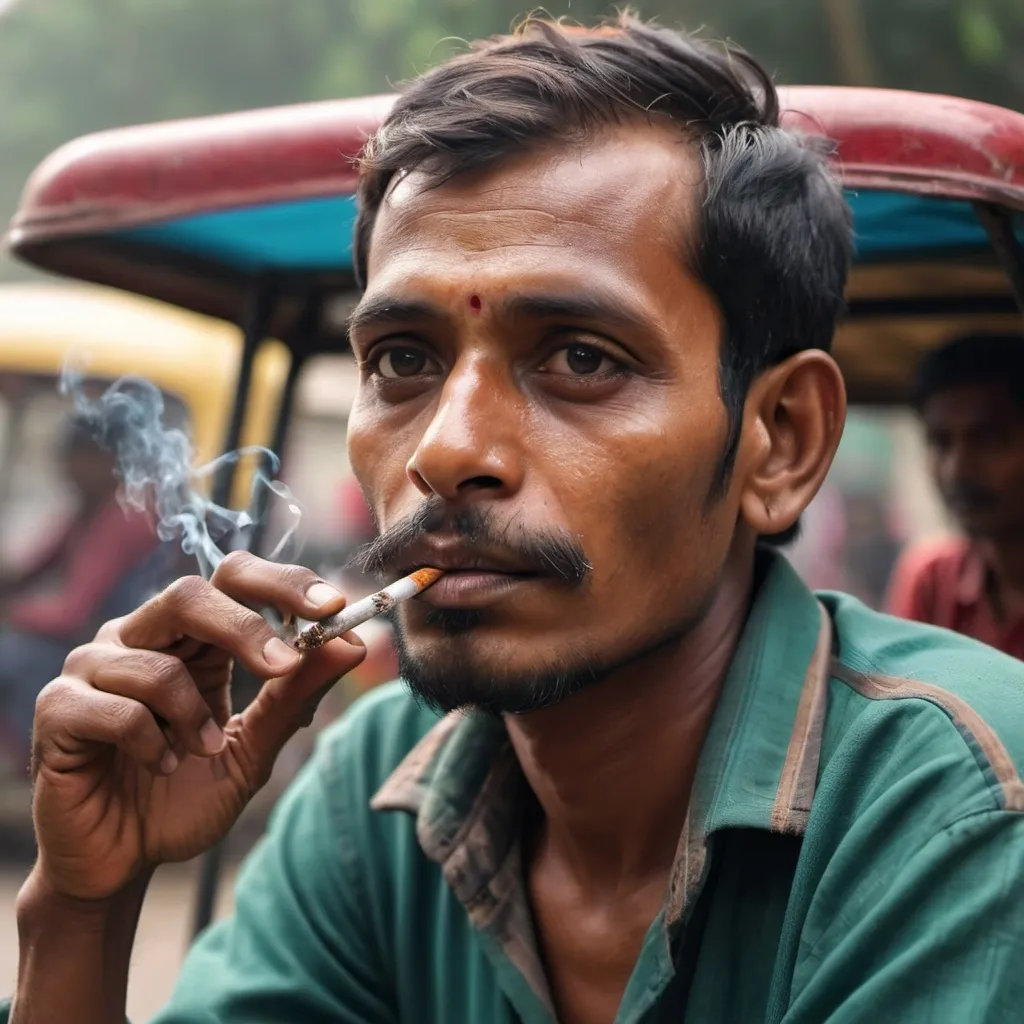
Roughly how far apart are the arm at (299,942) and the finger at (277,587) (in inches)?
27.2

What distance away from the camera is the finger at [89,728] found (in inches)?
70.2

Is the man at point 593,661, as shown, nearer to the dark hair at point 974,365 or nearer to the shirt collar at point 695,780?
the shirt collar at point 695,780

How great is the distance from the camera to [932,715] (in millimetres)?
1707

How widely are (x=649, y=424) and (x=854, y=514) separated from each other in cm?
1232

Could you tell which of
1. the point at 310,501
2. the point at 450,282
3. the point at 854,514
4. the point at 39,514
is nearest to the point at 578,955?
the point at 450,282

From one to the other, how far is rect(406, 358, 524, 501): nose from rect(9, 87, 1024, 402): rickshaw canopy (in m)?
0.52

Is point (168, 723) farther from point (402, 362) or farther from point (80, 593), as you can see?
point (80, 593)

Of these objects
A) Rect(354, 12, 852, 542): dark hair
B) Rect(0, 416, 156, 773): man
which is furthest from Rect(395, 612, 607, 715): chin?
Rect(0, 416, 156, 773): man

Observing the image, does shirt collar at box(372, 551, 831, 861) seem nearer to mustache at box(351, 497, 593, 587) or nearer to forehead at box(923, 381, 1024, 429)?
mustache at box(351, 497, 593, 587)

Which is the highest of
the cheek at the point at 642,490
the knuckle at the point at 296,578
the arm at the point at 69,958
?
the cheek at the point at 642,490

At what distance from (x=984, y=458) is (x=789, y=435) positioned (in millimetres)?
2194

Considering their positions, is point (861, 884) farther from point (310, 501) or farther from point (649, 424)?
point (310, 501)

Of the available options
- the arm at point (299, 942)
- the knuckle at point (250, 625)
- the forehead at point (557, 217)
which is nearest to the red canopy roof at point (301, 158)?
the forehead at point (557, 217)

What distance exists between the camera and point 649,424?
5.95 ft
